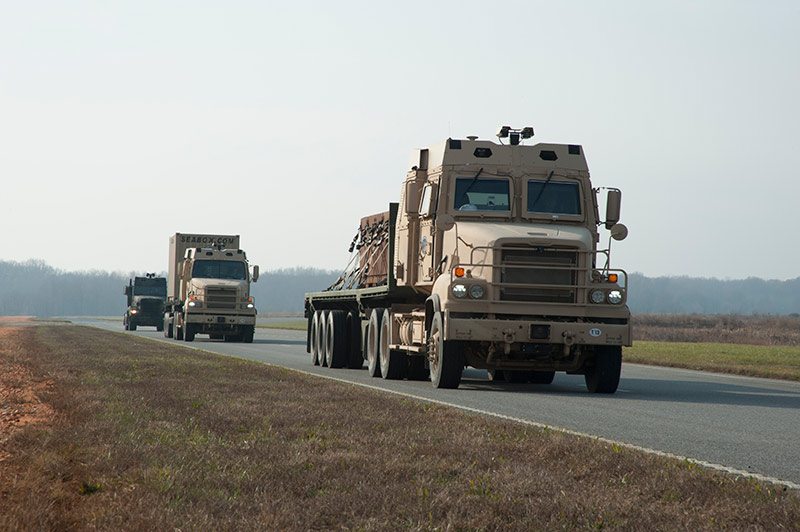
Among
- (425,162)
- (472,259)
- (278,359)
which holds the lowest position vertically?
(278,359)

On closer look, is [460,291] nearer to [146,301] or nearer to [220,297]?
[220,297]

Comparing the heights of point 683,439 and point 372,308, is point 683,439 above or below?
below

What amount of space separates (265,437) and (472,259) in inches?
286

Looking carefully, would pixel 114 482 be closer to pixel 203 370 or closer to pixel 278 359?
pixel 203 370

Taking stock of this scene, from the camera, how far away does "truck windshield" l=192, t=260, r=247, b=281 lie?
38.5 m

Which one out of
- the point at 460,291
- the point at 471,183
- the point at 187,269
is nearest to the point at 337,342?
the point at 471,183

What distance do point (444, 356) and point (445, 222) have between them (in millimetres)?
2140

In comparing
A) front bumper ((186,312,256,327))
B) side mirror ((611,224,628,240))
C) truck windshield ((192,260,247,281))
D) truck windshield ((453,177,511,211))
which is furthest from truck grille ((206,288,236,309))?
side mirror ((611,224,628,240))

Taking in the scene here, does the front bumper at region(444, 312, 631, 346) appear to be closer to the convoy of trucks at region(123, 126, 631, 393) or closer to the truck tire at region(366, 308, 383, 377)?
the convoy of trucks at region(123, 126, 631, 393)

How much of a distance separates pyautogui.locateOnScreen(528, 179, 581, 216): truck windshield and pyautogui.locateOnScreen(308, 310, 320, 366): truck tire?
9390 millimetres

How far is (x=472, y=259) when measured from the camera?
15148mm

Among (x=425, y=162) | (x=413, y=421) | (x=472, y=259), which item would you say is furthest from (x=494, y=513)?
(x=425, y=162)

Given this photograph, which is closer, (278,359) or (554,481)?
(554,481)

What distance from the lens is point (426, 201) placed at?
16594 mm
